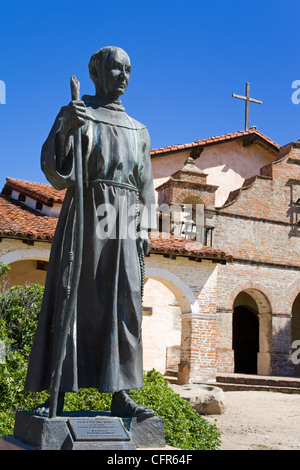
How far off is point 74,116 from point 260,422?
28.9 ft

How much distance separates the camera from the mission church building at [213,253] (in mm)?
15633

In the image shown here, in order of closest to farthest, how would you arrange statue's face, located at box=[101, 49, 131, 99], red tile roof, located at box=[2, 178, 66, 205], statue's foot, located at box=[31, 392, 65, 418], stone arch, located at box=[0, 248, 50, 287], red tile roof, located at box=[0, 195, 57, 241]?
statue's foot, located at box=[31, 392, 65, 418], statue's face, located at box=[101, 49, 131, 99], red tile roof, located at box=[0, 195, 57, 241], stone arch, located at box=[0, 248, 50, 287], red tile roof, located at box=[2, 178, 66, 205]

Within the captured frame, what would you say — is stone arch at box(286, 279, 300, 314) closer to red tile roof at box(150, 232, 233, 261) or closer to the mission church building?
the mission church building

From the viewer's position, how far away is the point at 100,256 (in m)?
3.48

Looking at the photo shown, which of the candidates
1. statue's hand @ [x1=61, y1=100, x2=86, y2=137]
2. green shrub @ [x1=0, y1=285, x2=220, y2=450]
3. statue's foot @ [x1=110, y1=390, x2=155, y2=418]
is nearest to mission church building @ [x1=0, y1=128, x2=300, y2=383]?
green shrub @ [x1=0, y1=285, x2=220, y2=450]

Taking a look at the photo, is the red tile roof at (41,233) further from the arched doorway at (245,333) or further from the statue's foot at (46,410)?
the statue's foot at (46,410)

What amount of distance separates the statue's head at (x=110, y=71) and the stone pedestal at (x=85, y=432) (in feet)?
6.84

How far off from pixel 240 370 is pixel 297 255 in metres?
5.55

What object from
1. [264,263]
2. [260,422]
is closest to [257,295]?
[264,263]

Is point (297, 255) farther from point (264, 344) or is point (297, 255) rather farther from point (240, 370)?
point (240, 370)

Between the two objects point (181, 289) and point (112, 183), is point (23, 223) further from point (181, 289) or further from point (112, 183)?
point (112, 183)

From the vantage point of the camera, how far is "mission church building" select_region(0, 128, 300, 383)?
15.6 meters

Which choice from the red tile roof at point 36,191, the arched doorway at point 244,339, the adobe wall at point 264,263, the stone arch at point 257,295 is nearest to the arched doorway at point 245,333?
the arched doorway at point 244,339

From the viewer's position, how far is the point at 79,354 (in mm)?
3320
